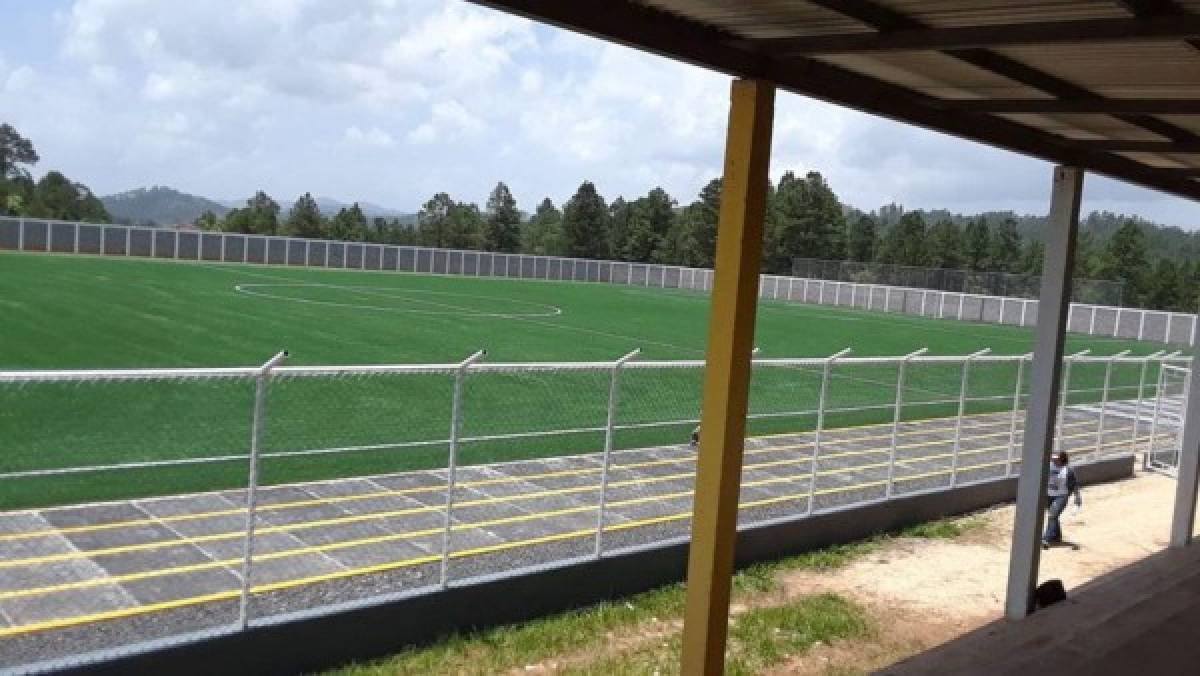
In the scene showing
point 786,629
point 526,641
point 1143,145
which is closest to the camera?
point 1143,145

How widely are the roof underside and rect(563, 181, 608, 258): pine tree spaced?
80688 millimetres

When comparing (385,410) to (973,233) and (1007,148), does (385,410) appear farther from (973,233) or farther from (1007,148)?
(973,233)

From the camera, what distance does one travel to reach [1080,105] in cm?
480

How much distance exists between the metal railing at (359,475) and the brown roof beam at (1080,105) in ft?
12.0

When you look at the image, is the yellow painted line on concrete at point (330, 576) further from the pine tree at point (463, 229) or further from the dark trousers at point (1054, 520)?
the pine tree at point (463, 229)

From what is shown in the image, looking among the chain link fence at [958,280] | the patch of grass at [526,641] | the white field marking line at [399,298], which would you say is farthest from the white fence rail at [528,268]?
the patch of grass at [526,641]

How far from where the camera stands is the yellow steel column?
415 cm

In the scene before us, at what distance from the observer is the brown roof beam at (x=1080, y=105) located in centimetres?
453

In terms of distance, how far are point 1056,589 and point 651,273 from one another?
194ft

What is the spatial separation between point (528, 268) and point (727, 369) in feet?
187

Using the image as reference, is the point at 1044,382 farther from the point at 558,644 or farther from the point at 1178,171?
the point at 558,644

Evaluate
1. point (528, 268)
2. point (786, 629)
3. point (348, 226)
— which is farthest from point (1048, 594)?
point (348, 226)

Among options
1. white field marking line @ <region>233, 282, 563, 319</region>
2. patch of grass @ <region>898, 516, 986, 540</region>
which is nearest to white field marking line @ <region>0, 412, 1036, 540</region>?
patch of grass @ <region>898, 516, 986, 540</region>

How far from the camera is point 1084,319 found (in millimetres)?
46344
